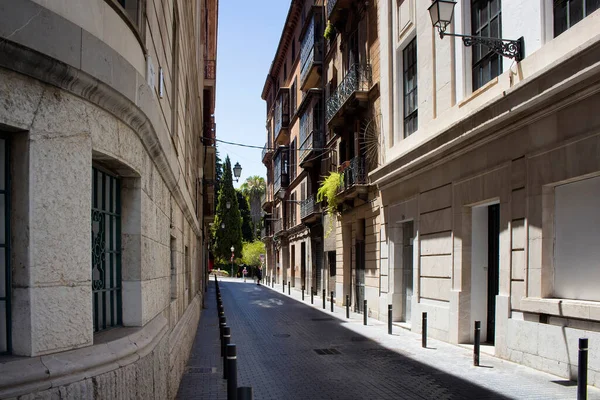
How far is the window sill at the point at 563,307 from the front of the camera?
818 centimetres

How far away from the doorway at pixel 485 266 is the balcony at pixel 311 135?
16199 mm

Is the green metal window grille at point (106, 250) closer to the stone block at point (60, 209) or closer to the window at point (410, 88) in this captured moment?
the stone block at point (60, 209)

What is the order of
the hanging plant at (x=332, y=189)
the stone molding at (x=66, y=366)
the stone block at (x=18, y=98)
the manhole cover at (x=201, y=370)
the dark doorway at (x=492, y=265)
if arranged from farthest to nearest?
the hanging plant at (x=332, y=189)
the dark doorway at (x=492, y=265)
the manhole cover at (x=201, y=370)
the stone block at (x=18, y=98)
the stone molding at (x=66, y=366)

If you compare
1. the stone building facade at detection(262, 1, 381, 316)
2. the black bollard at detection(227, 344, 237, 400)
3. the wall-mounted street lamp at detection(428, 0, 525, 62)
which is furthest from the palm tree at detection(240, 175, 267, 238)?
the black bollard at detection(227, 344, 237, 400)

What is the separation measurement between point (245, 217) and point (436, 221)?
77662 millimetres

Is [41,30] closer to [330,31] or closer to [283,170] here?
[330,31]

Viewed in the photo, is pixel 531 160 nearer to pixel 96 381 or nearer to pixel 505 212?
pixel 505 212

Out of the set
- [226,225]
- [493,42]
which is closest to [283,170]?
[493,42]

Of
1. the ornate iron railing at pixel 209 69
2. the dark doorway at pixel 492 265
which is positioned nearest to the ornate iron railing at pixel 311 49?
the ornate iron railing at pixel 209 69

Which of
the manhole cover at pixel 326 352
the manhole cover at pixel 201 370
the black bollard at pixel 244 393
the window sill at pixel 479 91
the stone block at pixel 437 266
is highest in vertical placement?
the window sill at pixel 479 91

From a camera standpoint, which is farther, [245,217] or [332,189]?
[245,217]

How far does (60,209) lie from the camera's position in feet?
12.3

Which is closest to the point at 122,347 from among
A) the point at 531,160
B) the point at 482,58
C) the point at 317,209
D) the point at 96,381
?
the point at 96,381

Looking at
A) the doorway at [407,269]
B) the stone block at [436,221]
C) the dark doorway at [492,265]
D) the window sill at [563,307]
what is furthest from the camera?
the doorway at [407,269]
